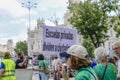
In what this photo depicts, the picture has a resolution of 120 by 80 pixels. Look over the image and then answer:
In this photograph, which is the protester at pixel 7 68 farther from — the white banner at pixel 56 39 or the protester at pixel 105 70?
the protester at pixel 105 70

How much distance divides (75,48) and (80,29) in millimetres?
29904

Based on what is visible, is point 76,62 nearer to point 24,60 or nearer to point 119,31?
point 24,60

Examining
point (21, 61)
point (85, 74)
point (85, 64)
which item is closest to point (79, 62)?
point (85, 64)

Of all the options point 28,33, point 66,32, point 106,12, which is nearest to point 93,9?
point 106,12

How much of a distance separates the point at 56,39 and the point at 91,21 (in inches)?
859

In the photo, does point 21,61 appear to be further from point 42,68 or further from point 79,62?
point 79,62

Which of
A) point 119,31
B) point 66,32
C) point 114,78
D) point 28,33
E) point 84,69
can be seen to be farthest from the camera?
point 28,33

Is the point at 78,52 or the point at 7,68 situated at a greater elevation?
the point at 78,52

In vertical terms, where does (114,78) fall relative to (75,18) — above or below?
below

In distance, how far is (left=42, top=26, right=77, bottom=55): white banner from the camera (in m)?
11.8

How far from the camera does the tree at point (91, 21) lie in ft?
110

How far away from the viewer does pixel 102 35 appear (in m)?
33.8

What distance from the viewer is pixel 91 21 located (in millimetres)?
33656

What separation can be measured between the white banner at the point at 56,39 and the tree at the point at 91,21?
68.9 feet
